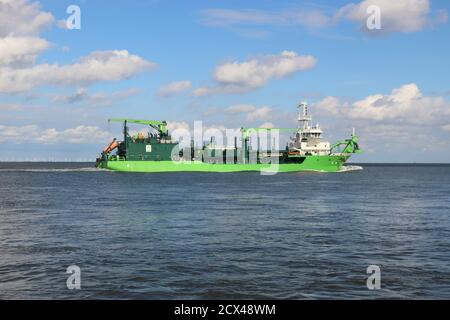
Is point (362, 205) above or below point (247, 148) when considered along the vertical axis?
below

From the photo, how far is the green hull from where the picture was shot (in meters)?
117

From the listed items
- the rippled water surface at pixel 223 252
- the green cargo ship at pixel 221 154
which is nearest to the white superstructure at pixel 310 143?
the green cargo ship at pixel 221 154

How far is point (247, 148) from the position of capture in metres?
126

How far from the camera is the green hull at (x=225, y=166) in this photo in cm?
11700

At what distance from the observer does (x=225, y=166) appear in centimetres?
12612

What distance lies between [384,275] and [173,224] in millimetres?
16483
